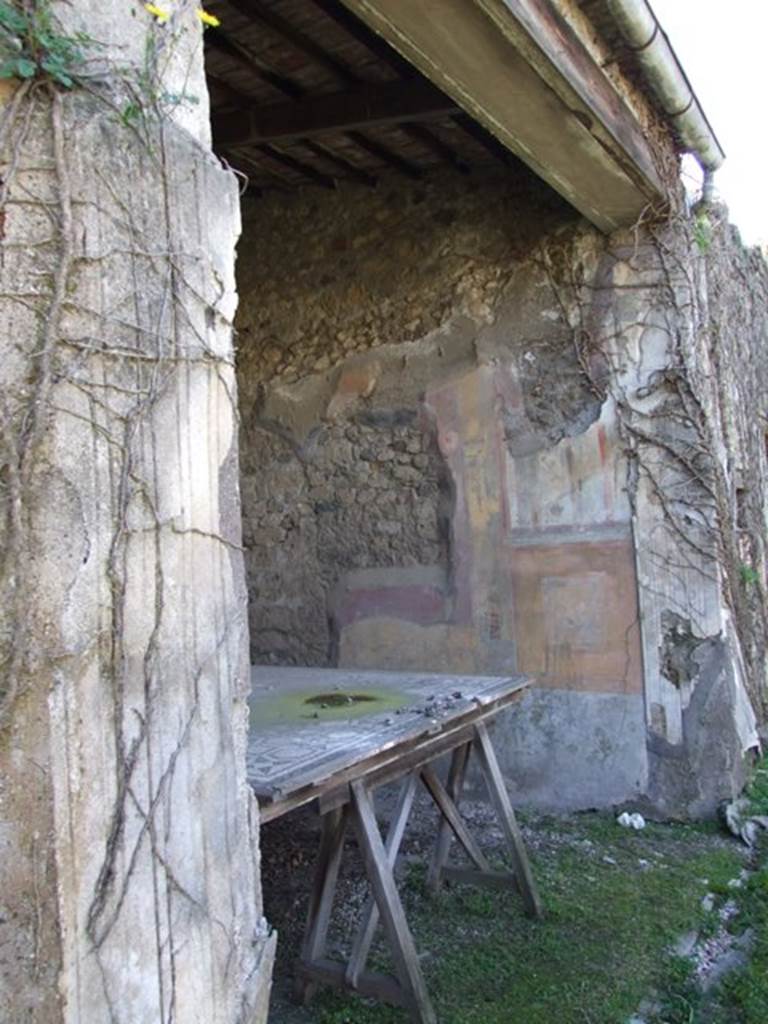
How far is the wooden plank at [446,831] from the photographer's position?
12.0ft

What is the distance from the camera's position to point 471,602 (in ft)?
15.8

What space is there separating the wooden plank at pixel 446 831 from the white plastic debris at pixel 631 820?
975 mm

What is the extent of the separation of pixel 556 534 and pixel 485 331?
1.12 metres

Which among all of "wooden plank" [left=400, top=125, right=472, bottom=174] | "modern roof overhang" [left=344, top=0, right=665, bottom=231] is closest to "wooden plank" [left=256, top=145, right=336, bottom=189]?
"wooden plank" [left=400, top=125, right=472, bottom=174]

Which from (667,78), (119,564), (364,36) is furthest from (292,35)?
(119,564)

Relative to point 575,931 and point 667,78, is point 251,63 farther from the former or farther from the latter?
point 575,931

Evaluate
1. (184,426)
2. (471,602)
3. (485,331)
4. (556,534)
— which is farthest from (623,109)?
(184,426)

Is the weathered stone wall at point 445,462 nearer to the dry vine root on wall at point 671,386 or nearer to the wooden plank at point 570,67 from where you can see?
the dry vine root on wall at point 671,386

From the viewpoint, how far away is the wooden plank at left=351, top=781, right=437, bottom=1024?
273 centimetres

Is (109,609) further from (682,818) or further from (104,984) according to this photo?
(682,818)

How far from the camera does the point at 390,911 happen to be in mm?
2758

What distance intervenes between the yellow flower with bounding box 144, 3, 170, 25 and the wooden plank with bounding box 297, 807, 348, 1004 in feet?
7.31

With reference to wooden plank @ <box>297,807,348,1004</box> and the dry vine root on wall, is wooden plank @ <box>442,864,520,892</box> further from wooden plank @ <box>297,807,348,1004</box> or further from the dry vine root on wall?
the dry vine root on wall

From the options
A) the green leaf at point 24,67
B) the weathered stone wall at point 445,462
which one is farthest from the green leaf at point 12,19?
the weathered stone wall at point 445,462
